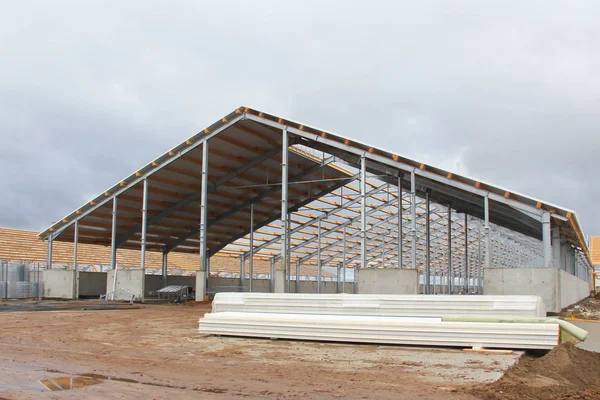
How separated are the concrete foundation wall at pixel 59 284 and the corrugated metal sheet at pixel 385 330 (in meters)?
22.1

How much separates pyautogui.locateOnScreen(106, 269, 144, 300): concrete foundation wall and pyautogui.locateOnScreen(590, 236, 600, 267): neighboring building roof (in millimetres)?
53491

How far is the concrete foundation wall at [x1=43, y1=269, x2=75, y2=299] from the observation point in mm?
32875

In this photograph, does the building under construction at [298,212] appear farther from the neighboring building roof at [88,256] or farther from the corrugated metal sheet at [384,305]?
the corrugated metal sheet at [384,305]

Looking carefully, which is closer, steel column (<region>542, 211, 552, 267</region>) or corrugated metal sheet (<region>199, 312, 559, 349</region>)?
corrugated metal sheet (<region>199, 312, 559, 349</region>)

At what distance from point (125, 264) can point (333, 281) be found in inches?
758

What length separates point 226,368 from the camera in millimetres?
9172

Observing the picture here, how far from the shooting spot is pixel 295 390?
293 inches

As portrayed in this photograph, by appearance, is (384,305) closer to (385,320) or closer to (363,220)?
(385,320)

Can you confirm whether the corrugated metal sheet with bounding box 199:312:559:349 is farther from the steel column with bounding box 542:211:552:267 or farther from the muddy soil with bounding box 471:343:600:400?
the steel column with bounding box 542:211:552:267

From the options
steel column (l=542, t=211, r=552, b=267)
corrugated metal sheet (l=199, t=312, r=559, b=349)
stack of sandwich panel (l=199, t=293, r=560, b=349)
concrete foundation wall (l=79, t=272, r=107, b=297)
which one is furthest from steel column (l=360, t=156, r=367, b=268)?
concrete foundation wall (l=79, t=272, r=107, b=297)

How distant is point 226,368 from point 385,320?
4193 millimetres

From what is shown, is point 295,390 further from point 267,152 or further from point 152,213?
point 152,213

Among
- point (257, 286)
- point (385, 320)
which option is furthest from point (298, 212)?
point (385, 320)

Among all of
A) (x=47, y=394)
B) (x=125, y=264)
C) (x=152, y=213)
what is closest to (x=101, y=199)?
(x=152, y=213)
